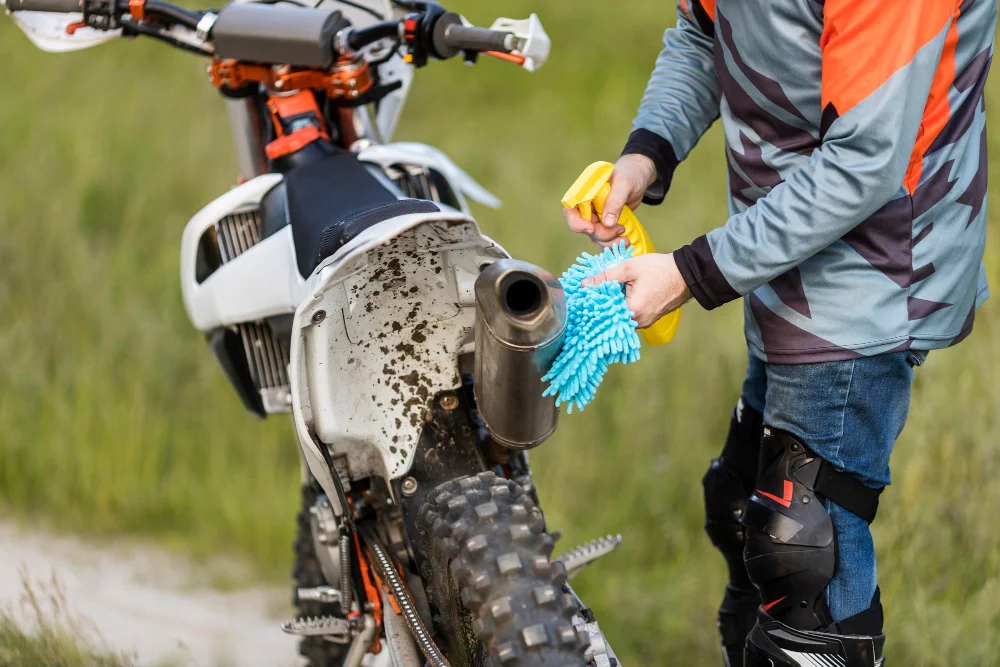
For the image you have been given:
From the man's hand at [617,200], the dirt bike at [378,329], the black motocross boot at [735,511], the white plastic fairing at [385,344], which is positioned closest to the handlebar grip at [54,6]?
the dirt bike at [378,329]

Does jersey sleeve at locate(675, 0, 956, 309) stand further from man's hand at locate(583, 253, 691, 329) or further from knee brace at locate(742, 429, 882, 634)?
knee brace at locate(742, 429, 882, 634)

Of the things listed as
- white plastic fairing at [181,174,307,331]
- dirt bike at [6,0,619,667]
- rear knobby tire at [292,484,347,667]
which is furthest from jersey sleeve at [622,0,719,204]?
rear knobby tire at [292,484,347,667]

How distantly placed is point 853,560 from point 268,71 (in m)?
1.44

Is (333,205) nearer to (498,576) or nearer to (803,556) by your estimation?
(498,576)

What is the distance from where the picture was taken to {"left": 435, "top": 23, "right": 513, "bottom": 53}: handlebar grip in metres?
2.04

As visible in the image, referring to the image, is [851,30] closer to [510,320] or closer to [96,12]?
[510,320]

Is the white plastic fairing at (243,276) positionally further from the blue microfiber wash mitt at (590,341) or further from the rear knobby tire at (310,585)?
the blue microfiber wash mitt at (590,341)

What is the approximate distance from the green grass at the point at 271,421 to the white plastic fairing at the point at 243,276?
1.38m

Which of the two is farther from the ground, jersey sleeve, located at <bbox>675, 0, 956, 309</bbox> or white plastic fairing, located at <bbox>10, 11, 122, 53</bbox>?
white plastic fairing, located at <bbox>10, 11, 122, 53</bbox>

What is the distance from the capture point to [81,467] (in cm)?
342

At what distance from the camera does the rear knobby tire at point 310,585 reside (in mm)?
2410

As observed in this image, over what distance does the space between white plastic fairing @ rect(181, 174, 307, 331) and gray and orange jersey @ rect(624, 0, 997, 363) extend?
794mm

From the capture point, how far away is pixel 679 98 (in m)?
1.97

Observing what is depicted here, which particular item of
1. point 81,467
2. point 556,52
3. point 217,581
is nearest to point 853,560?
point 217,581
